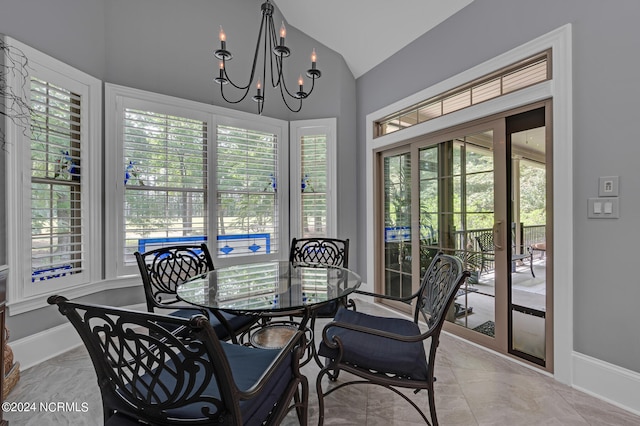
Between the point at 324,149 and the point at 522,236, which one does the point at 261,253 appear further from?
the point at 522,236

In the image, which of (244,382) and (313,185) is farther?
(313,185)

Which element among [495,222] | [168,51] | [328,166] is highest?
[168,51]

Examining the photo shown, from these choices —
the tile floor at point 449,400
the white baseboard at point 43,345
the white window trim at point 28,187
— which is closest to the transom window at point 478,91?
the tile floor at point 449,400

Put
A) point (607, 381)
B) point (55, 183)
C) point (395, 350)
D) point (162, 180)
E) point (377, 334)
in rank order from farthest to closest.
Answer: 1. point (162, 180)
2. point (55, 183)
3. point (607, 381)
4. point (395, 350)
5. point (377, 334)

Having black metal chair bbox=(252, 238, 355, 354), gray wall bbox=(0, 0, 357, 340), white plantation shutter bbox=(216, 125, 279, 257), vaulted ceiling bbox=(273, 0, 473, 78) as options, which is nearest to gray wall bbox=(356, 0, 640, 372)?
vaulted ceiling bbox=(273, 0, 473, 78)

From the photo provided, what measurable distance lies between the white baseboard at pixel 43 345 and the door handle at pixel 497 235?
3.99m

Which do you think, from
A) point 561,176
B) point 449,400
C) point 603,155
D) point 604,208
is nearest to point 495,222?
point 561,176

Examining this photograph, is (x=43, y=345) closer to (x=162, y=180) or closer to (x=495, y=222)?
(x=162, y=180)

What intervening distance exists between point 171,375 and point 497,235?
2.68 metres

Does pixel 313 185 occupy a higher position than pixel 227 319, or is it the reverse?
pixel 313 185

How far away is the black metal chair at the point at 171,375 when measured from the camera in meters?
0.93

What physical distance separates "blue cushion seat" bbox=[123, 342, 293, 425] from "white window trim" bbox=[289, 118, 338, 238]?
103 inches

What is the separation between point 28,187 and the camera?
7.73 feet

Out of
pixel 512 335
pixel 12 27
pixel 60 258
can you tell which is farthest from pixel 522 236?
pixel 12 27
